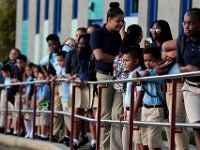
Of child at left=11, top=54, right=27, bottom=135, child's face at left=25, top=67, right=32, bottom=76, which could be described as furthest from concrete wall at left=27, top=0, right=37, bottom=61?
child's face at left=25, top=67, right=32, bottom=76

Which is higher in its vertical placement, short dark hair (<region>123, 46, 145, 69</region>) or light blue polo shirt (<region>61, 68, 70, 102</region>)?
short dark hair (<region>123, 46, 145, 69</region>)

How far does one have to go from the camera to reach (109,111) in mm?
11875

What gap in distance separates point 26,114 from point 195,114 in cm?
840

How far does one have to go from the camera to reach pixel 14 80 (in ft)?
59.3

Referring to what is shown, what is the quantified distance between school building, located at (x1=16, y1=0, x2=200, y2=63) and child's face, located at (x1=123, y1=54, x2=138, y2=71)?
778 cm

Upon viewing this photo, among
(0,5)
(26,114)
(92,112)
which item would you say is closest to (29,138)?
(26,114)

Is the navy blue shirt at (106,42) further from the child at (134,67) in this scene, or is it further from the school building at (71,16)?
the school building at (71,16)

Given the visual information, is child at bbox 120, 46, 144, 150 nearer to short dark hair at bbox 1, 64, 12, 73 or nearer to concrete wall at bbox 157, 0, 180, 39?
short dark hair at bbox 1, 64, 12, 73

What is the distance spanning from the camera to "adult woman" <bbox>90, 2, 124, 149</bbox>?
1164 cm

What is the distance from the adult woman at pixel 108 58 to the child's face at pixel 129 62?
896 millimetres

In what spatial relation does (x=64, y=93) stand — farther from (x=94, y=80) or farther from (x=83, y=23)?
(x=83, y=23)

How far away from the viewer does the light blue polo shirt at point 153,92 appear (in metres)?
10.1

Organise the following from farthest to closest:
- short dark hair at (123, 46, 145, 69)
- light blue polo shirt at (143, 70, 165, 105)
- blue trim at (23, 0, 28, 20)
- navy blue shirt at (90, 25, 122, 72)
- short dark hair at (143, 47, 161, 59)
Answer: blue trim at (23, 0, 28, 20), navy blue shirt at (90, 25, 122, 72), short dark hair at (123, 46, 145, 69), short dark hair at (143, 47, 161, 59), light blue polo shirt at (143, 70, 165, 105)

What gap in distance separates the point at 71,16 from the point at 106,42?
15484 mm
